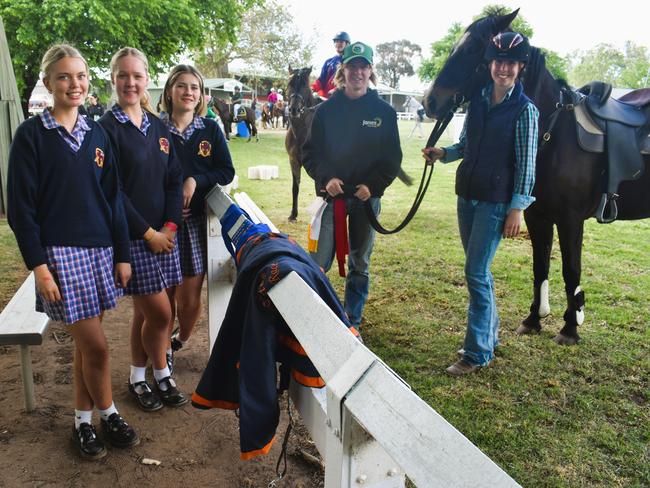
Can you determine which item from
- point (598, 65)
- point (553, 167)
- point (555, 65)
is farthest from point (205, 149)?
point (598, 65)

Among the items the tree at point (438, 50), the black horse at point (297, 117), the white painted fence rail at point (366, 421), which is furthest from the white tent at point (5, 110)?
the tree at point (438, 50)

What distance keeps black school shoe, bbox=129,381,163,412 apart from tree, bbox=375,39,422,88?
87551mm

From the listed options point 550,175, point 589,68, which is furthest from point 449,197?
point 589,68

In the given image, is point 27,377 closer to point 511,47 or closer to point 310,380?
point 310,380

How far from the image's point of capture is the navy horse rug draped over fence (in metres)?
1.53

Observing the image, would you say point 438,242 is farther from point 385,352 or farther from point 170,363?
point 170,363

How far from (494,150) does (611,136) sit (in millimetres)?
1171

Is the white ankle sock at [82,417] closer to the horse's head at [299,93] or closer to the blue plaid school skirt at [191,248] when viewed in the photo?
the blue plaid school skirt at [191,248]

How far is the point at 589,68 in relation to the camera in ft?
194

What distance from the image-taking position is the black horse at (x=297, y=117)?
7.72m

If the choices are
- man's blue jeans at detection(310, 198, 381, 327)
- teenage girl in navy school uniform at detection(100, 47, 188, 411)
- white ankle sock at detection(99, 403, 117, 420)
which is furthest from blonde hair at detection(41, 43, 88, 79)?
man's blue jeans at detection(310, 198, 381, 327)

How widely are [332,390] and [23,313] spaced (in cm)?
240

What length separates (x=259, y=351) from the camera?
5.04 ft

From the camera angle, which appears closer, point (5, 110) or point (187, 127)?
point (187, 127)
